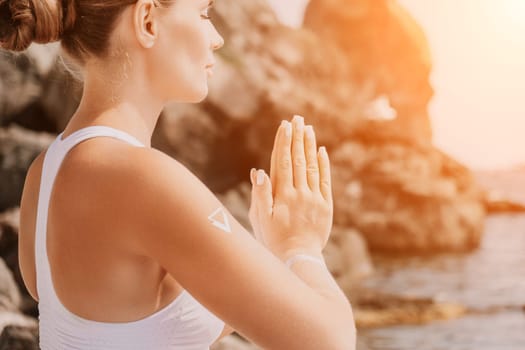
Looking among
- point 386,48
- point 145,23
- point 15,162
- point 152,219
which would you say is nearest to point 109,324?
point 152,219

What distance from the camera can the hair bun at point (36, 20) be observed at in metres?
1.07

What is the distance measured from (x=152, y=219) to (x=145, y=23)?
293mm

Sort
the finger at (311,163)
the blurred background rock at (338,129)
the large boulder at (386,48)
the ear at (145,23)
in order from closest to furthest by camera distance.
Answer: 1. the ear at (145,23)
2. the finger at (311,163)
3. the blurred background rock at (338,129)
4. the large boulder at (386,48)

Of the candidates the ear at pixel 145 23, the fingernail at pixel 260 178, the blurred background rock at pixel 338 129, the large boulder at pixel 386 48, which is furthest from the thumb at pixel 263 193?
the large boulder at pixel 386 48

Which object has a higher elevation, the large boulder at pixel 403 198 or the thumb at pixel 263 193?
the thumb at pixel 263 193

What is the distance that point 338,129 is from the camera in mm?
14883

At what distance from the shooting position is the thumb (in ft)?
3.74

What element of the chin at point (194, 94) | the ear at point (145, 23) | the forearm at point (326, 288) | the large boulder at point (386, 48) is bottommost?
the large boulder at point (386, 48)

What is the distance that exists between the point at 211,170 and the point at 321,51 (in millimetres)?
3353

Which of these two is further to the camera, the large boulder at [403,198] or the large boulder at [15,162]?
the large boulder at [403,198]

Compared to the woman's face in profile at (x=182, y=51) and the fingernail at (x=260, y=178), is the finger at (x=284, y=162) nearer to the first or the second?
the fingernail at (x=260, y=178)

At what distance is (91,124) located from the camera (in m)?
1.05

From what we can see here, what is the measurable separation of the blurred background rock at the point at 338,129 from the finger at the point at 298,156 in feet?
14.1

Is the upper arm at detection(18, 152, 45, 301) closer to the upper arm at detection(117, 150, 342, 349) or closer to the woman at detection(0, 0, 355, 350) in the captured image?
the woman at detection(0, 0, 355, 350)
